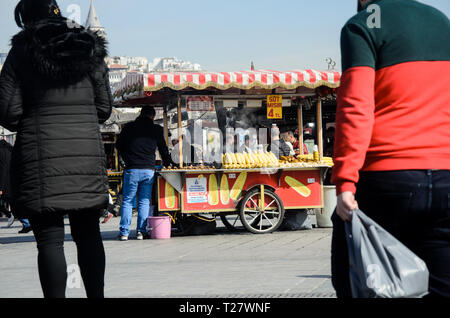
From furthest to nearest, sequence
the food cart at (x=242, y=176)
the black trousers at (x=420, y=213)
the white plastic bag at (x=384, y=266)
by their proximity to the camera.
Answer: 1. the food cart at (x=242, y=176)
2. the black trousers at (x=420, y=213)
3. the white plastic bag at (x=384, y=266)

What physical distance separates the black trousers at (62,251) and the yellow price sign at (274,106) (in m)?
7.90

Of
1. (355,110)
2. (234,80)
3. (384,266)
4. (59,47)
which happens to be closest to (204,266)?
(59,47)

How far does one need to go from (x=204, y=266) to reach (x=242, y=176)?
143 inches

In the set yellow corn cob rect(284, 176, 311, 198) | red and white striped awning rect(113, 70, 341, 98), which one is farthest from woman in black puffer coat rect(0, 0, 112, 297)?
yellow corn cob rect(284, 176, 311, 198)

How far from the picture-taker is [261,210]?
10.5 meters

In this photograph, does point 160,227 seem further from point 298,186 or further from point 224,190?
point 298,186

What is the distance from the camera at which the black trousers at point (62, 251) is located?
362 cm

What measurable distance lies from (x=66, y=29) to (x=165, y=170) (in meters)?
6.62

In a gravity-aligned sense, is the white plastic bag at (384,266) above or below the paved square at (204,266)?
above

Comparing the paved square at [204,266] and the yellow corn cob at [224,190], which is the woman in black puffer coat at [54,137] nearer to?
the paved square at [204,266]

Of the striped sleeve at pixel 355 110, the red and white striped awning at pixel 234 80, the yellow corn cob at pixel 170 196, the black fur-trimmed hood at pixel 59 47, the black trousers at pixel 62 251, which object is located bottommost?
the yellow corn cob at pixel 170 196

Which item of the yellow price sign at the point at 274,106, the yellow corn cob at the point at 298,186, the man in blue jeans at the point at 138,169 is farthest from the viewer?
the yellow price sign at the point at 274,106

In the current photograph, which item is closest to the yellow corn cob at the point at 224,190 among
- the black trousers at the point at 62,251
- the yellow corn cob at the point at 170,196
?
the yellow corn cob at the point at 170,196

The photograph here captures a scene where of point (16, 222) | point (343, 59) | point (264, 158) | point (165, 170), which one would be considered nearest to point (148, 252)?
point (165, 170)
